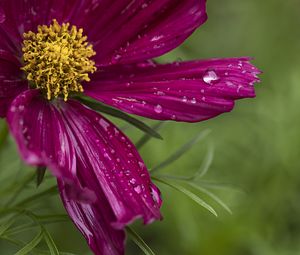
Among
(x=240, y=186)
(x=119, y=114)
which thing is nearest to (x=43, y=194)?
(x=119, y=114)

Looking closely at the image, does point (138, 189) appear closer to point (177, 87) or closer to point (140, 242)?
point (140, 242)

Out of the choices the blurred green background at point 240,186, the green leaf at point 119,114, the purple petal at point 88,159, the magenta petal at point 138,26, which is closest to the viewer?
the purple petal at point 88,159

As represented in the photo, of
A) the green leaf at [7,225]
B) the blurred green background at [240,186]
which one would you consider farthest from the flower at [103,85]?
the blurred green background at [240,186]

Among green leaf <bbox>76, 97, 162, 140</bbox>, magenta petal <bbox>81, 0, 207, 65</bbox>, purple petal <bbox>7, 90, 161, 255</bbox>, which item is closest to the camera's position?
purple petal <bbox>7, 90, 161, 255</bbox>

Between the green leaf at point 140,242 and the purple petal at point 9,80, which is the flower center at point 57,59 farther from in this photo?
the green leaf at point 140,242

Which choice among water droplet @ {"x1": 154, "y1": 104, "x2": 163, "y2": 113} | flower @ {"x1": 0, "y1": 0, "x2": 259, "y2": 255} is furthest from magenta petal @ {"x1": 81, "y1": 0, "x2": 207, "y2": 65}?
water droplet @ {"x1": 154, "y1": 104, "x2": 163, "y2": 113}

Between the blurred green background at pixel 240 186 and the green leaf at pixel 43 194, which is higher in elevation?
the green leaf at pixel 43 194

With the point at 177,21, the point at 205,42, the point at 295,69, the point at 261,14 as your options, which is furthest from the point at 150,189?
the point at 261,14

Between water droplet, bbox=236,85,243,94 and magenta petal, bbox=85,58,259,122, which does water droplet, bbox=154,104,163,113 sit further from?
water droplet, bbox=236,85,243,94
